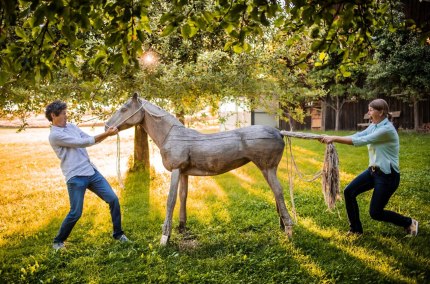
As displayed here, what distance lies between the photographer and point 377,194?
488cm

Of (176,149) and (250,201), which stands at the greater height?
(176,149)

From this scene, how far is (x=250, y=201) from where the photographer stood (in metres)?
7.67

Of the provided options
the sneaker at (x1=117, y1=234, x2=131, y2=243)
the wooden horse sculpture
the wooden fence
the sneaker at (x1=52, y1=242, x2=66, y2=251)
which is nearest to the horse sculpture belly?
the wooden horse sculpture

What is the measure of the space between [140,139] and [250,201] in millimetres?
4987

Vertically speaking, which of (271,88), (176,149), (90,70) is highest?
(90,70)

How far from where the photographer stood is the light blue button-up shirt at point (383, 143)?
15.6ft

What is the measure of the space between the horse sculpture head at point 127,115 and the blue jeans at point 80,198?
911 mm

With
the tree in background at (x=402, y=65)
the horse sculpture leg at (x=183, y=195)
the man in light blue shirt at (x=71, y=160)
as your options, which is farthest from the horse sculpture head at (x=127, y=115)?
the tree in background at (x=402, y=65)

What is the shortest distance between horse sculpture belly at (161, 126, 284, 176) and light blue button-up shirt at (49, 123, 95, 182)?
1.23 m

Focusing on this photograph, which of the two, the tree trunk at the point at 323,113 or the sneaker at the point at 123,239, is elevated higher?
the tree trunk at the point at 323,113

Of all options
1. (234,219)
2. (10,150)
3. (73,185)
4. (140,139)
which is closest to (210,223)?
(234,219)

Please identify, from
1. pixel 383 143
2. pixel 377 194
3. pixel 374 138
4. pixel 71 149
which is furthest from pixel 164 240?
pixel 383 143

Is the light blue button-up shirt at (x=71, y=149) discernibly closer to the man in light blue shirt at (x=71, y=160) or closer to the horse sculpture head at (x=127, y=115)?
the man in light blue shirt at (x=71, y=160)

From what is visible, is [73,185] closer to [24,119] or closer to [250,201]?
[250,201]
